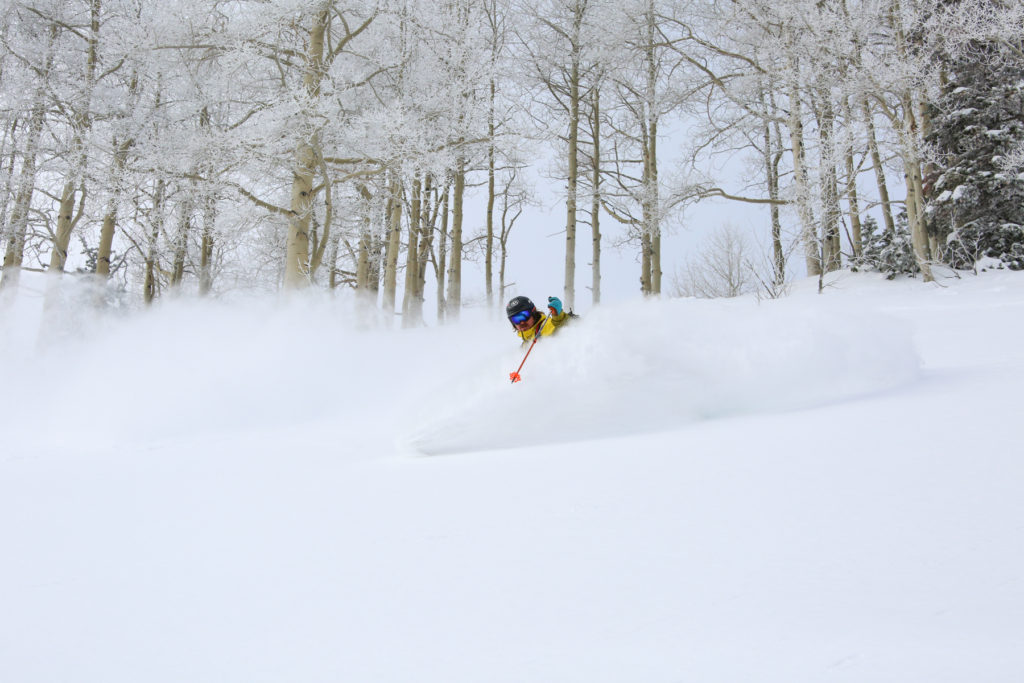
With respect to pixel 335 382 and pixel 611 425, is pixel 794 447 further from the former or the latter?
pixel 335 382

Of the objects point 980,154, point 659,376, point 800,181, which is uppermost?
point 980,154

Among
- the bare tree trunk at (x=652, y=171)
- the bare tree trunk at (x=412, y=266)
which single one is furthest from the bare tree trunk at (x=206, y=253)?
the bare tree trunk at (x=652, y=171)

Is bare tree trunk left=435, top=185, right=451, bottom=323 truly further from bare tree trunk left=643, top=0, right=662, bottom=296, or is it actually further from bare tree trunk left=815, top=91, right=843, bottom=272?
bare tree trunk left=815, top=91, right=843, bottom=272

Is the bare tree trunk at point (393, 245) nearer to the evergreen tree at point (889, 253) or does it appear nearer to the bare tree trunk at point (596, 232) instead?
the bare tree trunk at point (596, 232)

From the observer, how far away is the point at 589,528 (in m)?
2.22

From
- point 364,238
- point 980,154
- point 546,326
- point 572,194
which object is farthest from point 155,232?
point 980,154

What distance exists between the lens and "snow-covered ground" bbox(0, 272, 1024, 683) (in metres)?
1.52

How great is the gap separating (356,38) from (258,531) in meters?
13.3

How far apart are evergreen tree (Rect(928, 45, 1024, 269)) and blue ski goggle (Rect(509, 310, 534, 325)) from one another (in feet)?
42.2

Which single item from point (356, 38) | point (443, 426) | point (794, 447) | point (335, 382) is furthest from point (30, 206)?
point (794, 447)

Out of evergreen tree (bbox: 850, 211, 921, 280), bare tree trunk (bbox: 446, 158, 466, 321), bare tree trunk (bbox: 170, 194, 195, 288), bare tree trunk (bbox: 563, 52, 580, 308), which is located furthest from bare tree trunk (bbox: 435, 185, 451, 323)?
evergreen tree (bbox: 850, 211, 921, 280)

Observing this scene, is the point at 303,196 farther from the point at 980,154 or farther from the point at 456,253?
the point at 980,154

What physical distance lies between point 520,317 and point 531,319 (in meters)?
0.11

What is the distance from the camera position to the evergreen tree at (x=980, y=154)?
43.5 feet
